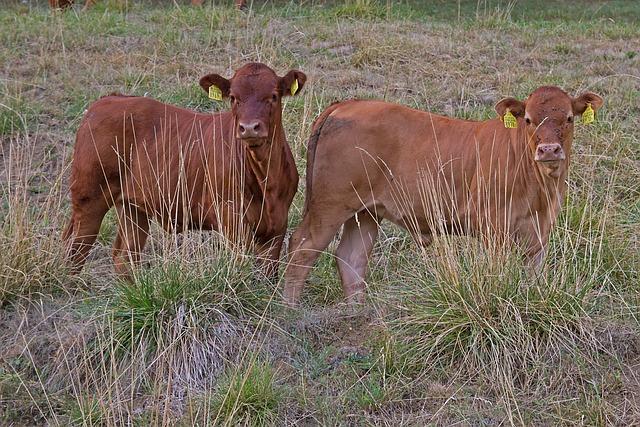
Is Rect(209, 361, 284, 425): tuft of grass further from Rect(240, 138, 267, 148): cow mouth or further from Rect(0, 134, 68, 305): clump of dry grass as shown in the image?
Rect(0, 134, 68, 305): clump of dry grass

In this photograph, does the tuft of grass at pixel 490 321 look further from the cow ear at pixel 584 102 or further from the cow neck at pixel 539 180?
the cow ear at pixel 584 102

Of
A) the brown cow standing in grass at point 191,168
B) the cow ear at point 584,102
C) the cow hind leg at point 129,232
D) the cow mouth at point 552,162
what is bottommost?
the cow hind leg at point 129,232

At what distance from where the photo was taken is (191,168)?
24.8 feet

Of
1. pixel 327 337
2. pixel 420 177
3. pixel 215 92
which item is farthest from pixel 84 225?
pixel 420 177

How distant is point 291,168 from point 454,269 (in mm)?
1756

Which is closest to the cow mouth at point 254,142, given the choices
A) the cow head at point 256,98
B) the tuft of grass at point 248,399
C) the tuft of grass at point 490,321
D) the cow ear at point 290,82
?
the cow head at point 256,98

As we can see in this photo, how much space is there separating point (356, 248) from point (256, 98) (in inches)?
59.6

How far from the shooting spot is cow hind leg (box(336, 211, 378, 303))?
304 inches

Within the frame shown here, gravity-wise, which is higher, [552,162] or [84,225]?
[552,162]

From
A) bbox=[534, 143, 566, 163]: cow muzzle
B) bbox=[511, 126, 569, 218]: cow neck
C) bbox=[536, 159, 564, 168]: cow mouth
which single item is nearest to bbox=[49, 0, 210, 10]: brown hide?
bbox=[511, 126, 569, 218]: cow neck

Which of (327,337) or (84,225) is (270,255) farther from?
(84,225)

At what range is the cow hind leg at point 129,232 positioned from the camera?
7.96 metres

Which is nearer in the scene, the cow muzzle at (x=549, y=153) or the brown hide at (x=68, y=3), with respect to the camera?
the cow muzzle at (x=549, y=153)

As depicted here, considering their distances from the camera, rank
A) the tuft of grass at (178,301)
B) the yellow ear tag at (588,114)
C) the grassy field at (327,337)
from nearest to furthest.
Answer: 1. the grassy field at (327,337)
2. the tuft of grass at (178,301)
3. the yellow ear tag at (588,114)
